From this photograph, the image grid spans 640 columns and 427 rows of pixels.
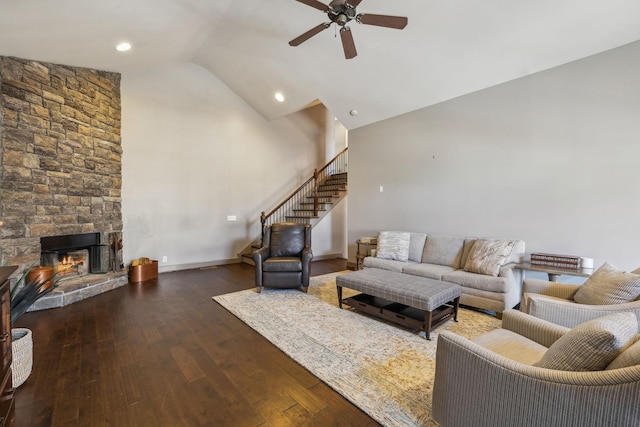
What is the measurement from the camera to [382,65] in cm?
438

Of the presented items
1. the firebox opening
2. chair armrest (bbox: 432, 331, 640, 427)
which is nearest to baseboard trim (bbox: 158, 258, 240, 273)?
the firebox opening

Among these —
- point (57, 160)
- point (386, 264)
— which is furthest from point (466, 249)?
point (57, 160)

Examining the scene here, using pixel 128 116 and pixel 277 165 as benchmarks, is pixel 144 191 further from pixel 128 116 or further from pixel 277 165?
pixel 277 165

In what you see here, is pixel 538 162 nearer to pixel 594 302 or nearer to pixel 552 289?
pixel 552 289

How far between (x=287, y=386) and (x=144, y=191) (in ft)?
16.6

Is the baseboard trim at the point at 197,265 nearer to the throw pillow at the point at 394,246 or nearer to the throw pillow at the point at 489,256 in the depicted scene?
the throw pillow at the point at 394,246

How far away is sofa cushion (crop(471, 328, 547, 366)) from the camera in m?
1.64

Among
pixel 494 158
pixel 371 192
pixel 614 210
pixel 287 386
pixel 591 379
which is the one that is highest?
pixel 494 158

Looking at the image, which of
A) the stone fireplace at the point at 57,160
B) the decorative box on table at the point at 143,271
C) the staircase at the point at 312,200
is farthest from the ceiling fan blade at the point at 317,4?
the decorative box on table at the point at 143,271

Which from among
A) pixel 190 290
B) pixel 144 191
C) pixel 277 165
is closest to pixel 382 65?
pixel 277 165

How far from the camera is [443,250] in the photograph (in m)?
4.40

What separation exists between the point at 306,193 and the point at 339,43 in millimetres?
4379

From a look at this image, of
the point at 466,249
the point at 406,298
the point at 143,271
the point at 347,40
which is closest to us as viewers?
the point at 406,298

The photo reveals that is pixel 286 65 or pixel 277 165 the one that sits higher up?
pixel 286 65
